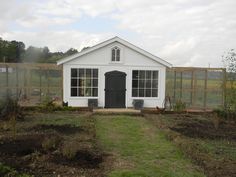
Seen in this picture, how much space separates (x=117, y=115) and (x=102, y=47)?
4.94 meters

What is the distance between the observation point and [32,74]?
21.9m

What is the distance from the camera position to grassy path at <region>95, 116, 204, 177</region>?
288 inches

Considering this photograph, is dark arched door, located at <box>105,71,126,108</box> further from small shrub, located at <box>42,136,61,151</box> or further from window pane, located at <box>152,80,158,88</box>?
small shrub, located at <box>42,136,61,151</box>

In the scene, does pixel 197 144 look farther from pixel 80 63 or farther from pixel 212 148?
pixel 80 63

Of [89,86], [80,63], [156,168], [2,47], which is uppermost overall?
[2,47]

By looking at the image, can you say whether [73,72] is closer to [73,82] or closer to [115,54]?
[73,82]

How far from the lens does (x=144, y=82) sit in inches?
819

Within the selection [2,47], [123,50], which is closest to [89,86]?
[123,50]

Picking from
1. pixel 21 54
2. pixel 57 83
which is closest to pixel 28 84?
pixel 57 83

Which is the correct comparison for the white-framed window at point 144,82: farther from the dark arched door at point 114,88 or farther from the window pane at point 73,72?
the window pane at point 73,72

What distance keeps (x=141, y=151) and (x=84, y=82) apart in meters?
11.5

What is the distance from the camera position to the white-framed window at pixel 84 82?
20.4 meters

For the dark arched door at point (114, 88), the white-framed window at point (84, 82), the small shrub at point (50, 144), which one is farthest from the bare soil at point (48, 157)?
the white-framed window at point (84, 82)

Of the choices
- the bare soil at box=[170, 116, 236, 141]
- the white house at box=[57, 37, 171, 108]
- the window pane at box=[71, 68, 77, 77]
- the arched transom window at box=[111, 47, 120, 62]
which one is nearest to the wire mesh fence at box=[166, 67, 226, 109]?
the white house at box=[57, 37, 171, 108]
